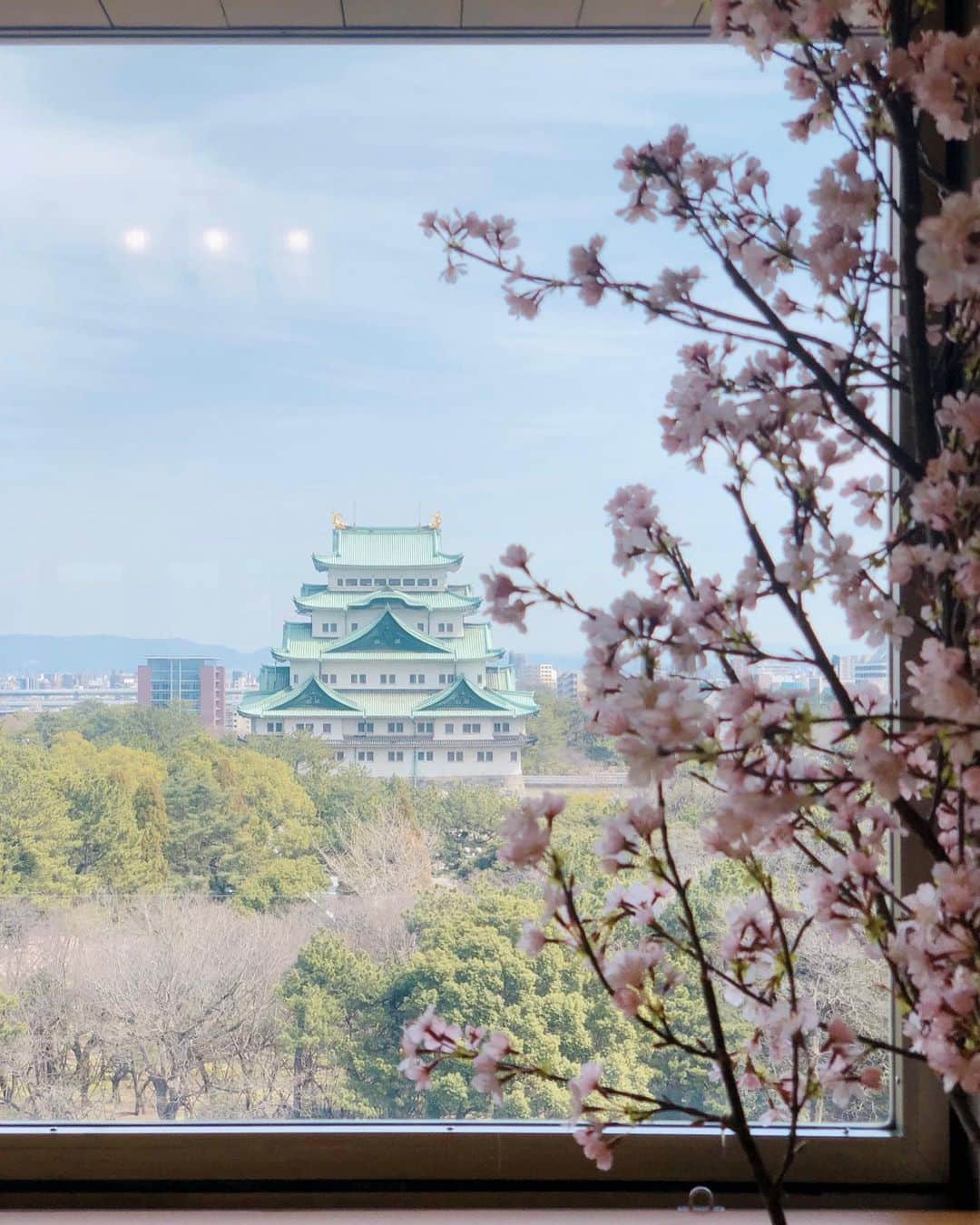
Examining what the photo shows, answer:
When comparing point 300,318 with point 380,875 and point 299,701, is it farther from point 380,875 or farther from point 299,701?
point 380,875

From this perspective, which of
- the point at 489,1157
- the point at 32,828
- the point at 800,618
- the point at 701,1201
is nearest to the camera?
the point at 800,618

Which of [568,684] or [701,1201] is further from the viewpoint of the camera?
[568,684]

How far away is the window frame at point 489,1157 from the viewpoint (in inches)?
54.4

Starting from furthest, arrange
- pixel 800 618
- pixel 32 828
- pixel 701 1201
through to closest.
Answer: pixel 32 828 < pixel 701 1201 < pixel 800 618

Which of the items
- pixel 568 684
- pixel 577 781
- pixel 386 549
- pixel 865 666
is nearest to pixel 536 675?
pixel 568 684

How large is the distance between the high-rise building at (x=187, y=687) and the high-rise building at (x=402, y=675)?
0.14 feet

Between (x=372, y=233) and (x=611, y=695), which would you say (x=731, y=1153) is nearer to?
(x=611, y=695)

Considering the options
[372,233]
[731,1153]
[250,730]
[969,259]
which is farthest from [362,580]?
[969,259]

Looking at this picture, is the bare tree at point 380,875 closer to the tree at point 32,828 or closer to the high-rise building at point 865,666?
the tree at point 32,828

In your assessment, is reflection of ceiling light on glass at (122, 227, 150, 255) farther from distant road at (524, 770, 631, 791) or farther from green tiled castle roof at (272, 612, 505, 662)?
distant road at (524, 770, 631, 791)

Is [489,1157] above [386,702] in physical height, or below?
below

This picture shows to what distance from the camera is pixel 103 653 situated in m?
1.52

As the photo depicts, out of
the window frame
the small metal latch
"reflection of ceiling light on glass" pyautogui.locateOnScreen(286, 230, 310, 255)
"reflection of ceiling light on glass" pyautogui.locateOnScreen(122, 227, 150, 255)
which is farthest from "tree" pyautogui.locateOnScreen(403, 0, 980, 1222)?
"reflection of ceiling light on glass" pyautogui.locateOnScreen(122, 227, 150, 255)

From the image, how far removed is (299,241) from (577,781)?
825 mm
